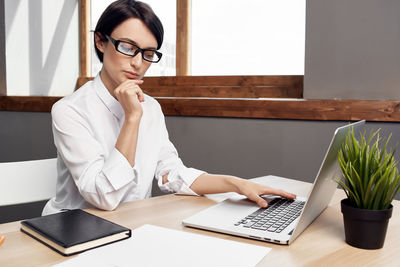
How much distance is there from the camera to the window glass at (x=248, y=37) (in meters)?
2.09

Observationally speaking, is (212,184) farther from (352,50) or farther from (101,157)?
(352,50)

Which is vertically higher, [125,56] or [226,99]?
[125,56]

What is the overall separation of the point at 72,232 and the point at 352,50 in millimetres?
Result: 1389

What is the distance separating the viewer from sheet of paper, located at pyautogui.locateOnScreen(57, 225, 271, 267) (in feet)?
2.14

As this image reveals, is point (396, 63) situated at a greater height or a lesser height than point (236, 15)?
lesser

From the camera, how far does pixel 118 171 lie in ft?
3.42

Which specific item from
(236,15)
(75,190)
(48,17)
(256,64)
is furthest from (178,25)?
(75,190)

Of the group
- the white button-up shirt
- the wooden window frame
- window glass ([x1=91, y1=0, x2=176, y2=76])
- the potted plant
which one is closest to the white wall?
the wooden window frame

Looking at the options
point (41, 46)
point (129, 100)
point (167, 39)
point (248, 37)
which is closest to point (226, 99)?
point (248, 37)

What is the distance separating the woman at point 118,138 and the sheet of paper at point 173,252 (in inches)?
10.4

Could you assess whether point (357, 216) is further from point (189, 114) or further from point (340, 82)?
point (189, 114)

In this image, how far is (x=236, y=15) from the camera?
7.47 ft

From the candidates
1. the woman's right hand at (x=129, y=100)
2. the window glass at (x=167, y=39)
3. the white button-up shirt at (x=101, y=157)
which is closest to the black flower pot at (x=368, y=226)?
the white button-up shirt at (x=101, y=157)

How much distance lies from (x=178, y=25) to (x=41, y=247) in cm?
196
